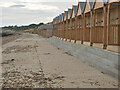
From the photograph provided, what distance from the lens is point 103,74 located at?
28.0ft

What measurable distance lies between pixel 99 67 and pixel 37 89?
4.14m

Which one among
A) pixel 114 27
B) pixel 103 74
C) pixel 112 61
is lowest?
pixel 103 74

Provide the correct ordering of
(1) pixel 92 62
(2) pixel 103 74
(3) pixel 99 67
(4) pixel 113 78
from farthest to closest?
(1) pixel 92 62, (3) pixel 99 67, (2) pixel 103 74, (4) pixel 113 78

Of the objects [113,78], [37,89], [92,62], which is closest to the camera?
[37,89]

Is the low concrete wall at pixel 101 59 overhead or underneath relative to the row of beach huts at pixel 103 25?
underneath

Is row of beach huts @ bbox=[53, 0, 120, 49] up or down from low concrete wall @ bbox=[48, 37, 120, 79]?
up

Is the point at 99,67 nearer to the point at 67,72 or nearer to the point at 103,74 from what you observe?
the point at 103,74

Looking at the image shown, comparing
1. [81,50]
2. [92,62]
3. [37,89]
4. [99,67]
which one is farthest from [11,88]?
[81,50]

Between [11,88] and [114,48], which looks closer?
[11,88]

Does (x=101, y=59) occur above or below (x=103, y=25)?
below

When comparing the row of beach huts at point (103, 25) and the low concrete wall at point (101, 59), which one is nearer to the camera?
the low concrete wall at point (101, 59)

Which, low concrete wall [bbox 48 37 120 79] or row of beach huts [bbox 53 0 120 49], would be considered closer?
low concrete wall [bbox 48 37 120 79]

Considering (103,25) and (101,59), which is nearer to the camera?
(101,59)

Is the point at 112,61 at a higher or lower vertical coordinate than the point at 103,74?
higher
